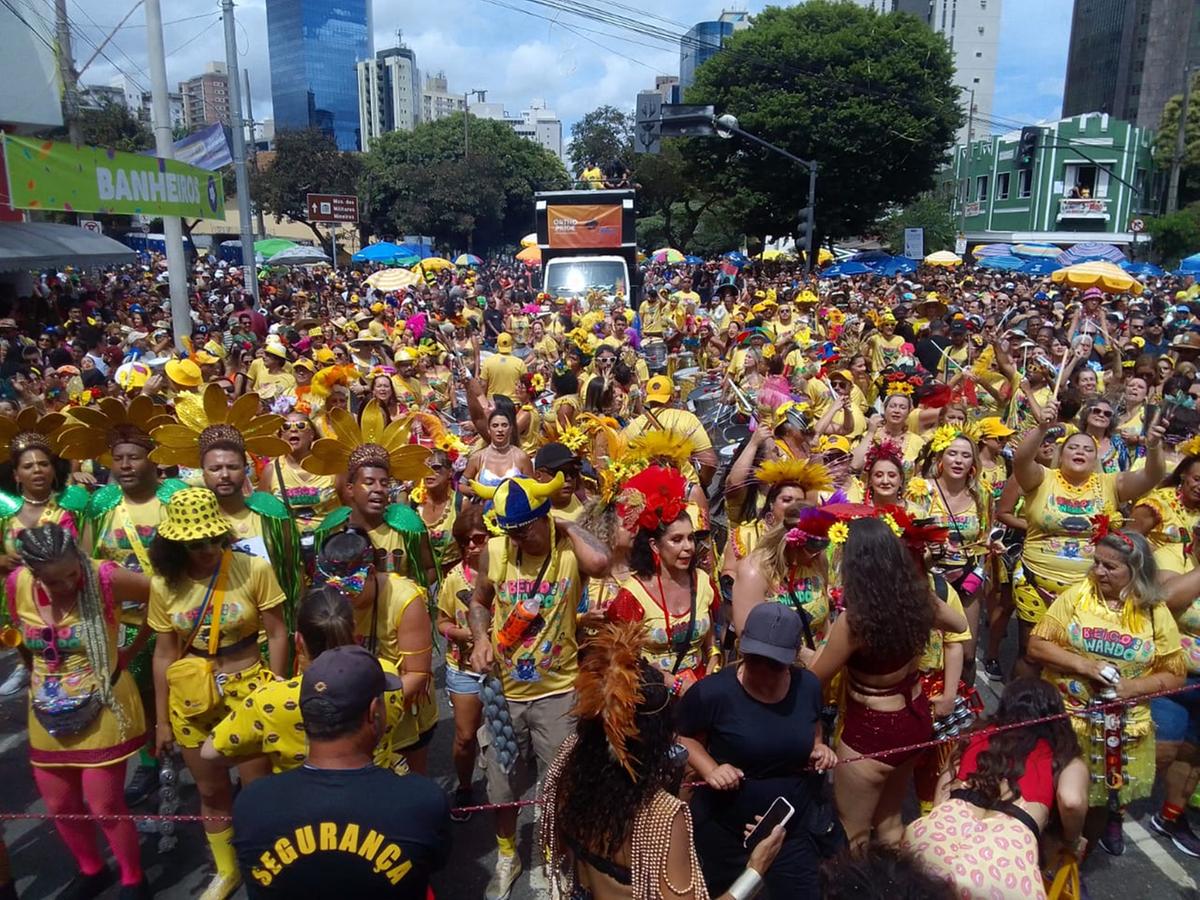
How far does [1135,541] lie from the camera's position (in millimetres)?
3818

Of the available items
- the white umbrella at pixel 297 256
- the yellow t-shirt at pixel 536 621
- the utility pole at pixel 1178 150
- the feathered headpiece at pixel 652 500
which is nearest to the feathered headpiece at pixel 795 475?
the feathered headpiece at pixel 652 500

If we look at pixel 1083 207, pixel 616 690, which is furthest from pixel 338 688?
pixel 1083 207

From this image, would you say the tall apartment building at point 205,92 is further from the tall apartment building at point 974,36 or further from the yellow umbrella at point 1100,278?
the yellow umbrella at point 1100,278

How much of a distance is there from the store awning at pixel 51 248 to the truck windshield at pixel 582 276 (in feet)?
28.3

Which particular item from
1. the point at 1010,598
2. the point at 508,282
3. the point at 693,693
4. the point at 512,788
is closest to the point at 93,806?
the point at 512,788

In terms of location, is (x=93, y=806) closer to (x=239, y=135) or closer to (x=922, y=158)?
(x=239, y=135)

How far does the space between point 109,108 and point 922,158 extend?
37923mm

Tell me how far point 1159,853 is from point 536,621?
10.3ft

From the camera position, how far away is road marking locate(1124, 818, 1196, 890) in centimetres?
398

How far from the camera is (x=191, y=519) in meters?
3.46

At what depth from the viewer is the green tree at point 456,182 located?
2436 inches

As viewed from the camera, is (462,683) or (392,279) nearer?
(462,683)

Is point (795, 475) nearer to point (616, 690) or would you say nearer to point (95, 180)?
point (616, 690)

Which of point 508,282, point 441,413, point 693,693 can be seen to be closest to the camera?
point 693,693
